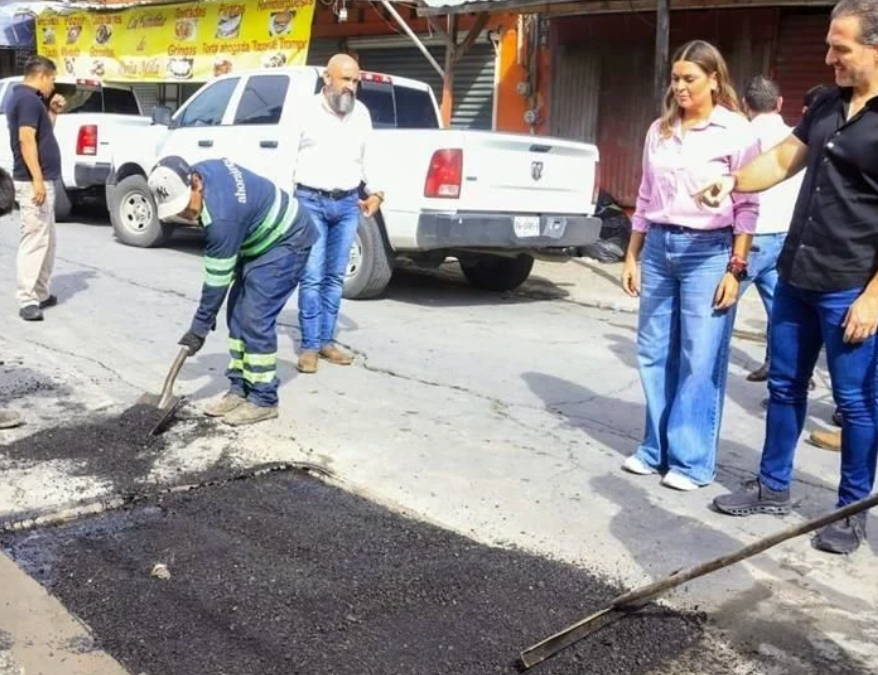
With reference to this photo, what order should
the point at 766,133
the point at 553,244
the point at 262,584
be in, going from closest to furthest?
the point at 262,584, the point at 766,133, the point at 553,244

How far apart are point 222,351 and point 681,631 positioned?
4.41 m

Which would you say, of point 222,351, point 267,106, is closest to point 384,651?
point 222,351

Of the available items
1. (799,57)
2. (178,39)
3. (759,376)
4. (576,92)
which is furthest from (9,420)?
(178,39)

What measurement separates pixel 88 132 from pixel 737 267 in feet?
33.4

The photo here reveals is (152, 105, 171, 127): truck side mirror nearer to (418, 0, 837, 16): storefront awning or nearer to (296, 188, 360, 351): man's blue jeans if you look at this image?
(418, 0, 837, 16): storefront awning

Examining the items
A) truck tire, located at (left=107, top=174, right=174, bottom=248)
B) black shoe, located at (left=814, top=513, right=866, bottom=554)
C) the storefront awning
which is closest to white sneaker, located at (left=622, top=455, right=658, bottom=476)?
black shoe, located at (left=814, top=513, right=866, bottom=554)

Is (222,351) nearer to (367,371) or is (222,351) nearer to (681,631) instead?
(367,371)

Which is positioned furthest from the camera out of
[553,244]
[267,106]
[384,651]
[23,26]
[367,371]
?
[23,26]

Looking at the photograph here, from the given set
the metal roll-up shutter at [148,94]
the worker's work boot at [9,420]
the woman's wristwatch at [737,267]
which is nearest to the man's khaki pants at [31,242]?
the worker's work boot at [9,420]

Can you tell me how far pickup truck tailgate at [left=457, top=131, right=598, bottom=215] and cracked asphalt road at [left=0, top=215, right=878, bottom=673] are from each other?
3.14 feet

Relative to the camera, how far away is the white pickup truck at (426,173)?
8359mm

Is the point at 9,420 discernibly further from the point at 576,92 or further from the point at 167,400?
the point at 576,92

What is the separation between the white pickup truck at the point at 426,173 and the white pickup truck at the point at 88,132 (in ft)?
7.00

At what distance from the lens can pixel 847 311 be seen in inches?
157
